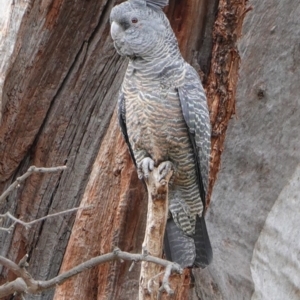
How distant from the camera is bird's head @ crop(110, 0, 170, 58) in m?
2.97

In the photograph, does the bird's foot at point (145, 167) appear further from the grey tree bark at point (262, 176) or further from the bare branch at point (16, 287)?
the grey tree bark at point (262, 176)

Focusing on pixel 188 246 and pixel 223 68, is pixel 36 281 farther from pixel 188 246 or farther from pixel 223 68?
pixel 223 68

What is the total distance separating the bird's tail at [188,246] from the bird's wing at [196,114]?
1.13 ft

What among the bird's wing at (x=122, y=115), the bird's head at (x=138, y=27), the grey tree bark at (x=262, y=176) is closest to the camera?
the bird's head at (x=138, y=27)

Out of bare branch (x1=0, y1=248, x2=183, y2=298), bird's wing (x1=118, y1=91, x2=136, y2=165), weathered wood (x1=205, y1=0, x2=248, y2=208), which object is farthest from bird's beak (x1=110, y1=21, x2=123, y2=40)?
bare branch (x1=0, y1=248, x2=183, y2=298)

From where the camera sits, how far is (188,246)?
3217 mm

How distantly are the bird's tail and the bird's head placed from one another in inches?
31.7

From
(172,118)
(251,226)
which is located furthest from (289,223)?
(172,118)

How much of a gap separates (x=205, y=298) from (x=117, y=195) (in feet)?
3.86

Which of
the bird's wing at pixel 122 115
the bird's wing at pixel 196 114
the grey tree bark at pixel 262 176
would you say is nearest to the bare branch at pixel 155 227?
the bird's wing at pixel 196 114

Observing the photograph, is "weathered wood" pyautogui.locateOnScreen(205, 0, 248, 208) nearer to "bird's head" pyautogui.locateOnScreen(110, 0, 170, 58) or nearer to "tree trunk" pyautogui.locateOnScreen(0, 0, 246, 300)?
"tree trunk" pyautogui.locateOnScreen(0, 0, 246, 300)

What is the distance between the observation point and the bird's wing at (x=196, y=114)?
3055 mm

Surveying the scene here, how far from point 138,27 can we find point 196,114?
435 millimetres

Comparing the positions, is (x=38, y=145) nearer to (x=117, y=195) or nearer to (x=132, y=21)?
(x=117, y=195)
